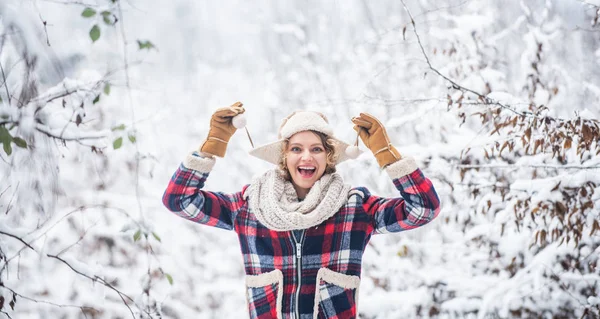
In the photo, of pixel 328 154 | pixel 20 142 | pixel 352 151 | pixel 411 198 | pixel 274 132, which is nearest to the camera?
pixel 20 142

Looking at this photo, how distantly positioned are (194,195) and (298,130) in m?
0.45

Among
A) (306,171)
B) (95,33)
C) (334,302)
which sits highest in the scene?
(95,33)

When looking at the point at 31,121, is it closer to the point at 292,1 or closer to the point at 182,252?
the point at 182,252

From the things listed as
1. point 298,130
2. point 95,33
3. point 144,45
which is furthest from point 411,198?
point 95,33

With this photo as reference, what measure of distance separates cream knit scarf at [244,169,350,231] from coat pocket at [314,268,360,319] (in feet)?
0.64

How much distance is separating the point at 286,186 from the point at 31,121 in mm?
883

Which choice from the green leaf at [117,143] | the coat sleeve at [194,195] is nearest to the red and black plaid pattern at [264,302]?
the coat sleeve at [194,195]

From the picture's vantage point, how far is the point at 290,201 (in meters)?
1.76

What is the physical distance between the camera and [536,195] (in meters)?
2.45

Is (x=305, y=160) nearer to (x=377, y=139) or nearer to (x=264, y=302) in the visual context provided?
(x=377, y=139)

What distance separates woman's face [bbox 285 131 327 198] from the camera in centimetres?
177

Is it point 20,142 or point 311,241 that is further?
point 311,241

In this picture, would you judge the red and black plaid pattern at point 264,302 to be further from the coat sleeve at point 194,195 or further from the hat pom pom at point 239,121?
the hat pom pom at point 239,121

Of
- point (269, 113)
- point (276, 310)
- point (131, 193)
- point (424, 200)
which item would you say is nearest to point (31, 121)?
point (276, 310)
